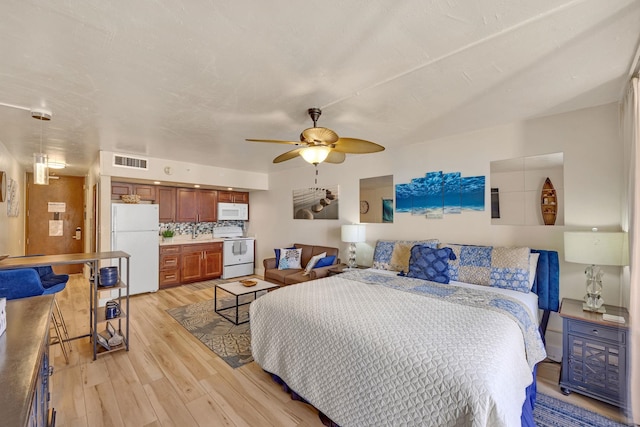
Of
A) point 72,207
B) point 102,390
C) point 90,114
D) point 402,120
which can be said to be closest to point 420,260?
point 402,120

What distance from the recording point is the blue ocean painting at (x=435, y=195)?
11.7ft

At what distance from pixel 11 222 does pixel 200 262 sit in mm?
2919

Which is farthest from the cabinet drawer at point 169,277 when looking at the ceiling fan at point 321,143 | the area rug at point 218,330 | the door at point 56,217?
the ceiling fan at point 321,143

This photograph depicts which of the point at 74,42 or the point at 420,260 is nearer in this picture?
the point at 74,42

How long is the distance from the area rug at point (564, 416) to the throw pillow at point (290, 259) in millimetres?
3471

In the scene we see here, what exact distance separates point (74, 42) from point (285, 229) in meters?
4.50

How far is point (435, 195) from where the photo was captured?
3613 millimetres

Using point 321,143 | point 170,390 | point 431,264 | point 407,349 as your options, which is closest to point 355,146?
point 321,143

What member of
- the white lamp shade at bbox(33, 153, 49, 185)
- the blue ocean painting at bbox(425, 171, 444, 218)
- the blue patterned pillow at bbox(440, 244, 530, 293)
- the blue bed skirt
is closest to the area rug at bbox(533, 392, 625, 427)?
the blue bed skirt

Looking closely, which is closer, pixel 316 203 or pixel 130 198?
pixel 130 198

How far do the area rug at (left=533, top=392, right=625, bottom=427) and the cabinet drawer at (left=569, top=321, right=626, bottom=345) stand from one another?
54 centimetres

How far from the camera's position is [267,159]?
15.9 ft

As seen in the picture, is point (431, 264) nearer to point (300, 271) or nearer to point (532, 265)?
point (532, 265)

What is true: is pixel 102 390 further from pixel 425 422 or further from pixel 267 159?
pixel 267 159
